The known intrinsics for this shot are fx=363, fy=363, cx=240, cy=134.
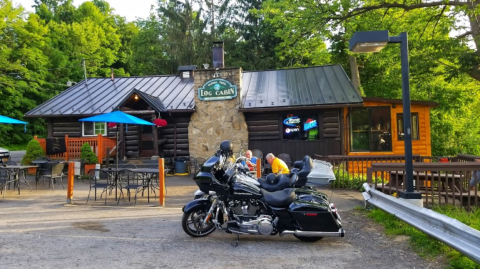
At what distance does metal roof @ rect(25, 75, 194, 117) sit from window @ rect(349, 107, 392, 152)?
688 cm

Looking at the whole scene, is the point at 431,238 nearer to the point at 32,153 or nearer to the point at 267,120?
the point at 267,120

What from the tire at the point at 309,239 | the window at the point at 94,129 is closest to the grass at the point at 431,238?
the tire at the point at 309,239

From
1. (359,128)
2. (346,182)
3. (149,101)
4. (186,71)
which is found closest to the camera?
(346,182)

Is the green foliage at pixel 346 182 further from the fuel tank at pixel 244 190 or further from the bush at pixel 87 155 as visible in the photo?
the bush at pixel 87 155

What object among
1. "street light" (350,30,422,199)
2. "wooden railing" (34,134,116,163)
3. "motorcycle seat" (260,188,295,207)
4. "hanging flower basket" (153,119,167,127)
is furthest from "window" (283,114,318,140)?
"motorcycle seat" (260,188,295,207)

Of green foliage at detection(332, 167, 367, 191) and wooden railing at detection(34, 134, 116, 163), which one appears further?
wooden railing at detection(34, 134, 116, 163)

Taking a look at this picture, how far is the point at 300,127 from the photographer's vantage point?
14930 mm

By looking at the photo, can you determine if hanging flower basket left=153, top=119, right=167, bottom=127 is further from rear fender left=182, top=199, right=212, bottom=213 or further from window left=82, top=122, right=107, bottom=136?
rear fender left=182, top=199, right=212, bottom=213

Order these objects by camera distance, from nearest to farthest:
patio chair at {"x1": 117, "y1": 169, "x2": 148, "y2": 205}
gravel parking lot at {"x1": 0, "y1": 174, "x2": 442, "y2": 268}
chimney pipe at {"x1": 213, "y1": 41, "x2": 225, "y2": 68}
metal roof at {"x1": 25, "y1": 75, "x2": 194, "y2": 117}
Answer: gravel parking lot at {"x1": 0, "y1": 174, "x2": 442, "y2": 268}
patio chair at {"x1": 117, "y1": 169, "x2": 148, "y2": 205}
metal roof at {"x1": 25, "y1": 75, "x2": 194, "y2": 117}
chimney pipe at {"x1": 213, "y1": 41, "x2": 225, "y2": 68}

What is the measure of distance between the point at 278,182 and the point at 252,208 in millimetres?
567

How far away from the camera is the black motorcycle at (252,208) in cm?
525

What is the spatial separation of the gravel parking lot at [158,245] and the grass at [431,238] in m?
0.16

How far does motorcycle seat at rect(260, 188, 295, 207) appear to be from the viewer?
5293mm

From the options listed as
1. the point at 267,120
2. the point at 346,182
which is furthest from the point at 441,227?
the point at 267,120
